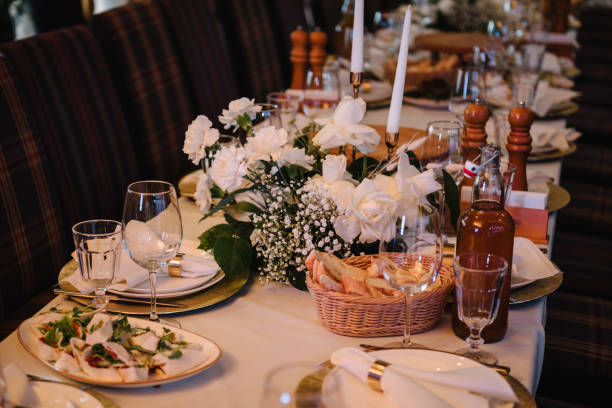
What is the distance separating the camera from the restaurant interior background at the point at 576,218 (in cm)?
158

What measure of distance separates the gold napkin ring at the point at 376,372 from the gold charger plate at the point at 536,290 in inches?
14.5

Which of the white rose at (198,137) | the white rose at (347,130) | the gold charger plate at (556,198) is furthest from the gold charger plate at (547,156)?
the white rose at (198,137)

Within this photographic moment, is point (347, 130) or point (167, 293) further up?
point (347, 130)

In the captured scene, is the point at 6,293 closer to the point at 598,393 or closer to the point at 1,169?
the point at 1,169

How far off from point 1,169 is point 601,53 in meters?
4.43

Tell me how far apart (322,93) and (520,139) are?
0.64 metres

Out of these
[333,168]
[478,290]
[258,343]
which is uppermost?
[333,168]

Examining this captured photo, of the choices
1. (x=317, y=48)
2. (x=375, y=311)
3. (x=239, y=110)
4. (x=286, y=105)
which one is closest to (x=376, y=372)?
(x=375, y=311)

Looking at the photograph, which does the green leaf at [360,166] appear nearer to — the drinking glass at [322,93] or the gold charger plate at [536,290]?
the gold charger plate at [536,290]

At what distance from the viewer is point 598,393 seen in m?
1.55

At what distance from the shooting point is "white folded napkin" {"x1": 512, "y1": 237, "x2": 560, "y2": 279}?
1198mm

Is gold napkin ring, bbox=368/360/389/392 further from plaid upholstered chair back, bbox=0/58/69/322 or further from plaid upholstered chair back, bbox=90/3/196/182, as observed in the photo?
plaid upholstered chair back, bbox=90/3/196/182

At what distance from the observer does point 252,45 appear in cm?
297

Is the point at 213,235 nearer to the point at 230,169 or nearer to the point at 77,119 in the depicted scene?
the point at 230,169
